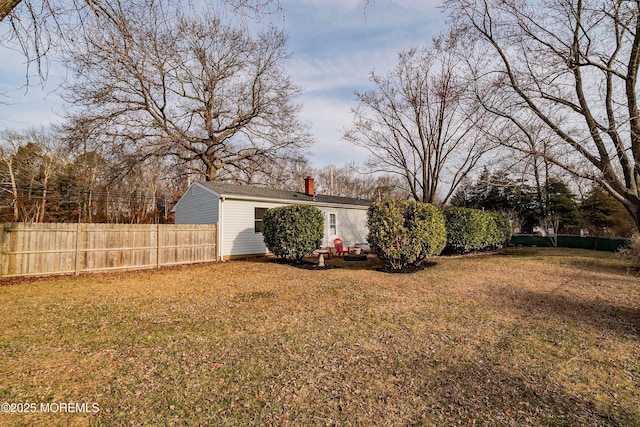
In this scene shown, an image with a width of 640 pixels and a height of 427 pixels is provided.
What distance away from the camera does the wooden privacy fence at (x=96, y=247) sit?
26.2ft

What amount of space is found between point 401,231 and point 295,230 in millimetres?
3770

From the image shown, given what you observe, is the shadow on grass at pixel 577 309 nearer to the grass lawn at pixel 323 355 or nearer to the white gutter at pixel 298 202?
the grass lawn at pixel 323 355

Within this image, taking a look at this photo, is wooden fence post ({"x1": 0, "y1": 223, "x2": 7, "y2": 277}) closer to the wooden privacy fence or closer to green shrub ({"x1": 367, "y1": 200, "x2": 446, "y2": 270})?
the wooden privacy fence

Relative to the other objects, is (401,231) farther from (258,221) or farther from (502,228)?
(502,228)

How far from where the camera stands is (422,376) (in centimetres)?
307

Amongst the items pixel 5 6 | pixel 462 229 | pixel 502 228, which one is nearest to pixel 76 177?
pixel 5 6

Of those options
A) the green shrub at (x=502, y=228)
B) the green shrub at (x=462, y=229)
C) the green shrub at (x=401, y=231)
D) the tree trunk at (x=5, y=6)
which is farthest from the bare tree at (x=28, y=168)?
the green shrub at (x=502, y=228)

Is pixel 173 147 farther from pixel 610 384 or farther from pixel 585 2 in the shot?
pixel 610 384

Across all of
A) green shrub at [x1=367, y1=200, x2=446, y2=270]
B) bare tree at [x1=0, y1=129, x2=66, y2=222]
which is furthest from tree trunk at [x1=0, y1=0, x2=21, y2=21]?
bare tree at [x1=0, y1=129, x2=66, y2=222]

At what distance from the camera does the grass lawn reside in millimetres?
2504

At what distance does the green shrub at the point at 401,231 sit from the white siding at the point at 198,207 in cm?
707

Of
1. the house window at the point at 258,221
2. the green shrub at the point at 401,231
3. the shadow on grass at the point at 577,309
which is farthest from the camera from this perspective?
the house window at the point at 258,221

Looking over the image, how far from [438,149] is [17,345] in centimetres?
1912

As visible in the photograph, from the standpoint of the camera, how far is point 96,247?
9203 mm
